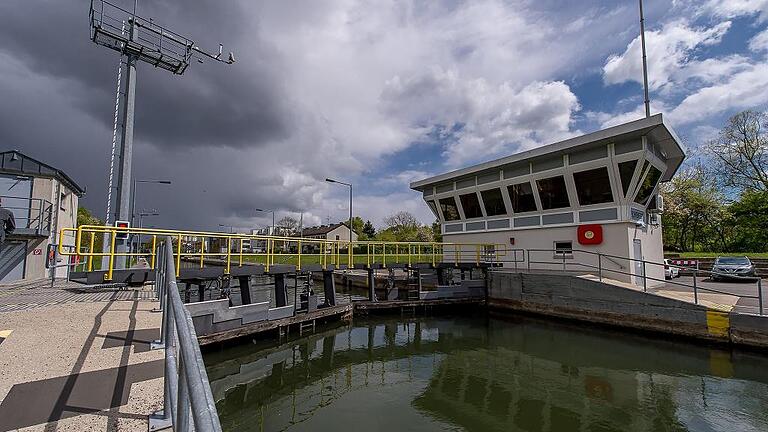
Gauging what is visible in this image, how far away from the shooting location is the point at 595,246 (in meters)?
15.9

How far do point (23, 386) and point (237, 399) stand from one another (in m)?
4.65

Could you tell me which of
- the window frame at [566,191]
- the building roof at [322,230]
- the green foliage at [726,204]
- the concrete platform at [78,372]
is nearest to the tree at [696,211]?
the green foliage at [726,204]

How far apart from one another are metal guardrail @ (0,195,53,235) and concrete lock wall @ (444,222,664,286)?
20.7 m

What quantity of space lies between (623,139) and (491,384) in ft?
39.2

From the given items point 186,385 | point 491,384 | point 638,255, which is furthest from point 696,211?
point 186,385

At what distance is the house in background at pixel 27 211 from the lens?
52.4 ft

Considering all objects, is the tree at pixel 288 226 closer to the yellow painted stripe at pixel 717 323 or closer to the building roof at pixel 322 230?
the building roof at pixel 322 230

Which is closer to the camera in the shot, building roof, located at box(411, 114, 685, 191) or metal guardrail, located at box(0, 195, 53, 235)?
building roof, located at box(411, 114, 685, 191)

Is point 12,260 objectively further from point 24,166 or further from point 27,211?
point 24,166

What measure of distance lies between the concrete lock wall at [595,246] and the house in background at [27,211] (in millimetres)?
20821

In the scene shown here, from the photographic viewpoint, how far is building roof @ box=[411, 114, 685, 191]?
45.8 feet

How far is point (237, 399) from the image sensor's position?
7.65 meters

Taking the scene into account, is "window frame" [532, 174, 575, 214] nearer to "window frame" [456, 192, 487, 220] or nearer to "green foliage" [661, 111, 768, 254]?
"window frame" [456, 192, 487, 220]

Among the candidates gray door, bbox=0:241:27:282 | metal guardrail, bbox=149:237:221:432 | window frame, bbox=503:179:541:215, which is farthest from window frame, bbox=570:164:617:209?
gray door, bbox=0:241:27:282
